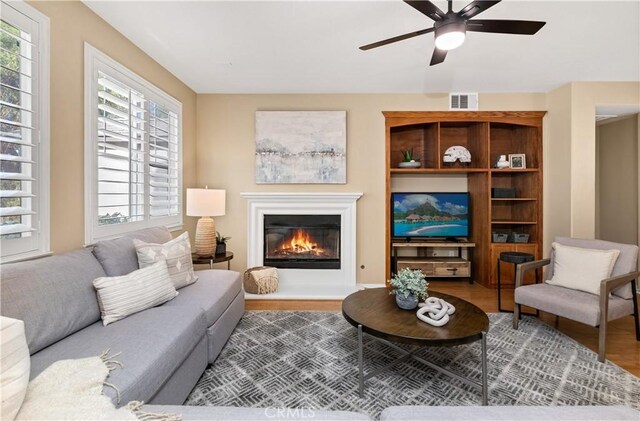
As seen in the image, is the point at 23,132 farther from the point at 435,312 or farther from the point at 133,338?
the point at 435,312

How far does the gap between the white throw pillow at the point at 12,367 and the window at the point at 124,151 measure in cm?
137

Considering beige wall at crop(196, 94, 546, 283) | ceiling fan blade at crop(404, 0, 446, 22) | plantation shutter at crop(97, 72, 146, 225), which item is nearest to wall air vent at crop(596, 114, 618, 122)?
beige wall at crop(196, 94, 546, 283)

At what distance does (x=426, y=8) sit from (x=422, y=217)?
2995mm

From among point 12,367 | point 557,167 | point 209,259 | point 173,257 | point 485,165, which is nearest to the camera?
point 12,367

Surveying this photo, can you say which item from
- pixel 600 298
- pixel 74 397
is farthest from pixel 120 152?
pixel 600 298

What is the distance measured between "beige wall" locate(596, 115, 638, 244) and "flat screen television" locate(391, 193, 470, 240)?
6.95 feet

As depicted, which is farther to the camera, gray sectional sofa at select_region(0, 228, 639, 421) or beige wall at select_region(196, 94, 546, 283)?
beige wall at select_region(196, 94, 546, 283)

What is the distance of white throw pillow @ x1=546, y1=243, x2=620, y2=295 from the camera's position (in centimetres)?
254

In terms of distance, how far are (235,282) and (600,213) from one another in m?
5.42

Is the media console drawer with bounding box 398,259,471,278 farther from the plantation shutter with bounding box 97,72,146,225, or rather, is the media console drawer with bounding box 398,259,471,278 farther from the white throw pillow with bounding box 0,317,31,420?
the white throw pillow with bounding box 0,317,31,420

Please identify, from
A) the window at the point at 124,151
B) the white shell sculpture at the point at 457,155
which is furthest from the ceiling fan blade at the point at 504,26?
the window at the point at 124,151

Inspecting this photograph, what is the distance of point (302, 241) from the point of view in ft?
13.0

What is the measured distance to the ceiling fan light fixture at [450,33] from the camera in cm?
179

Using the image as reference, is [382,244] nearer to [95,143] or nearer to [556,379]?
[556,379]
